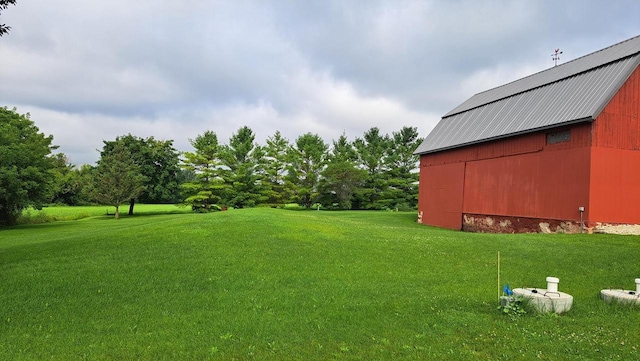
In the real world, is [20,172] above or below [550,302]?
above

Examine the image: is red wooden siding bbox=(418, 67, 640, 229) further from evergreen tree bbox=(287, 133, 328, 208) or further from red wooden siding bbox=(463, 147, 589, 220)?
A: evergreen tree bbox=(287, 133, 328, 208)

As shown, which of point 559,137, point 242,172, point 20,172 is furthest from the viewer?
point 242,172

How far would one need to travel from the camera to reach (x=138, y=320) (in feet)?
24.7

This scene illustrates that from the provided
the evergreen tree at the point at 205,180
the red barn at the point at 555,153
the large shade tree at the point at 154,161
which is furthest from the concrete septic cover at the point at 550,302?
the large shade tree at the point at 154,161

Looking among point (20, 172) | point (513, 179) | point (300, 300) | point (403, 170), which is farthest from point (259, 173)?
point (300, 300)

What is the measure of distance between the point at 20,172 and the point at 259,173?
28933 millimetres

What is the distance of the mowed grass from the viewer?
6.18 metres

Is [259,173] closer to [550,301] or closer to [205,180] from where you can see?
[205,180]

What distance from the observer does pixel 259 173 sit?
5659cm

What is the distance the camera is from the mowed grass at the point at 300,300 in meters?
6.18

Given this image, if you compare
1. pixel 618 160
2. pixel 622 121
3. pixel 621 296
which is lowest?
pixel 621 296

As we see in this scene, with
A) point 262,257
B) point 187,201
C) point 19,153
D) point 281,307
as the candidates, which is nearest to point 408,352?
point 281,307

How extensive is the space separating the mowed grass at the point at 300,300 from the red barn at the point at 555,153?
5.11m

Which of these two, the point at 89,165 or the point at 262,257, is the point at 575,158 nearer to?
the point at 262,257
